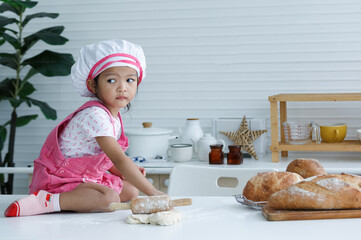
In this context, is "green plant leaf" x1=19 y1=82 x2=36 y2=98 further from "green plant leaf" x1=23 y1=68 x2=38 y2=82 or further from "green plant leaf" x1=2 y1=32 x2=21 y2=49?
"green plant leaf" x1=2 y1=32 x2=21 y2=49

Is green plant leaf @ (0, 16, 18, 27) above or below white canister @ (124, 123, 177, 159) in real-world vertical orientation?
above

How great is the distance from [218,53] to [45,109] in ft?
4.17

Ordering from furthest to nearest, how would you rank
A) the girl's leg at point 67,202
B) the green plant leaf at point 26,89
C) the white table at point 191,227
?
the green plant leaf at point 26,89
the girl's leg at point 67,202
the white table at point 191,227

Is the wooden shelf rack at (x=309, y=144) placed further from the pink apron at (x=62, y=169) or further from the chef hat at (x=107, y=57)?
the pink apron at (x=62, y=169)

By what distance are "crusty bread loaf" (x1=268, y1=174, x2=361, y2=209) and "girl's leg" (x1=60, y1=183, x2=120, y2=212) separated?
50 centimetres

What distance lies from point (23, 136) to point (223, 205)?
2.77 metres

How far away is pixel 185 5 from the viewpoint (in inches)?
138

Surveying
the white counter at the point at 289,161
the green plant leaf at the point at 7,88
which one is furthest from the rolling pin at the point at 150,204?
the green plant leaf at the point at 7,88

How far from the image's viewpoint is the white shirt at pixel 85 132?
1.57 metres

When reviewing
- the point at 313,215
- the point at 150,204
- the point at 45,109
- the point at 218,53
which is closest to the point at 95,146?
the point at 150,204

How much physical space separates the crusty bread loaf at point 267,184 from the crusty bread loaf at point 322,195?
0.26 ft

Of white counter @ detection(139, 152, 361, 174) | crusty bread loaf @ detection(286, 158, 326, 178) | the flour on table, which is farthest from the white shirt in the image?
white counter @ detection(139, 152, 361, 174)

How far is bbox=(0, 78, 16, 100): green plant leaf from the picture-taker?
11.6 feet

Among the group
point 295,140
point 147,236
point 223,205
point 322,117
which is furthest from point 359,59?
point 147,236
